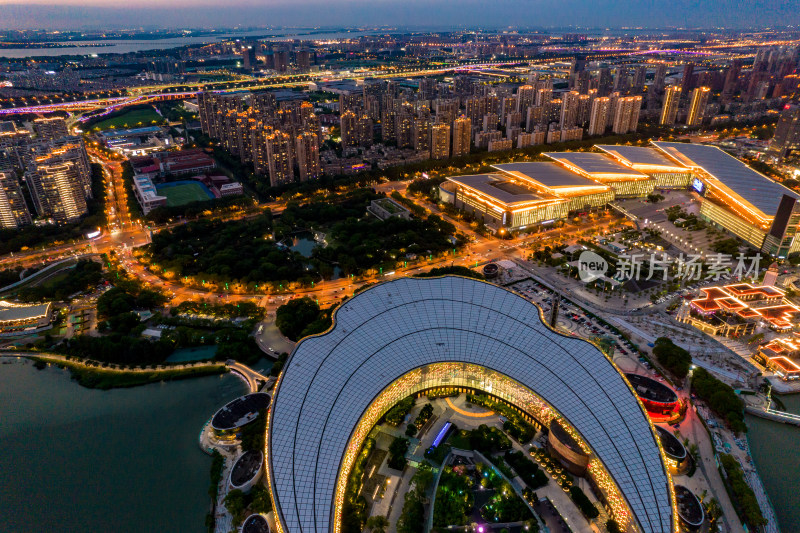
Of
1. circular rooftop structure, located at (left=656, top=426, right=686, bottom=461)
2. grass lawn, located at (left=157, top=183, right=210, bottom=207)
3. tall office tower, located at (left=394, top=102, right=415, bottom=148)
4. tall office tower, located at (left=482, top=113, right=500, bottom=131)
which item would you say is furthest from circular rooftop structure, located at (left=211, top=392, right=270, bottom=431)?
tall office tower, located at (left=482, top=113, right=500, bottom=131)

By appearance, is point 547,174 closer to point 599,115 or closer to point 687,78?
point 599,115

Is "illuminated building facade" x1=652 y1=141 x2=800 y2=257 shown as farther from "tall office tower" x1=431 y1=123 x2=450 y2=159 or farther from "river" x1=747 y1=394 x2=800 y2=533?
"tall office tower" x1=431 y1=123 x2=450 y2=159

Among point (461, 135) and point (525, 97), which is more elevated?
point (525, 97)

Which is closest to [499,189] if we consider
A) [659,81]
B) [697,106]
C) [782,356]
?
[782,356]

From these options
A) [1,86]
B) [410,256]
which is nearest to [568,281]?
[410,256]

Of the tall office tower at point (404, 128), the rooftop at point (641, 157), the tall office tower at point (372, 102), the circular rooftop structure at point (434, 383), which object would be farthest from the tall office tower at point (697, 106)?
the circular rooftop structure at point (434, 383)

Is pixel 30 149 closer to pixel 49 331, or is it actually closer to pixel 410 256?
pixel 49 331
